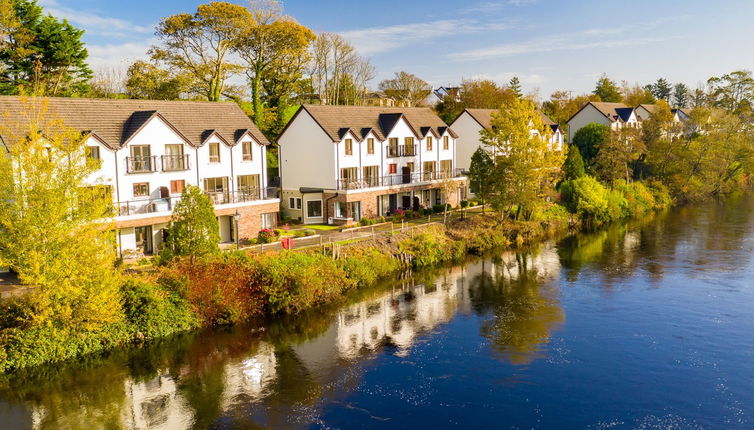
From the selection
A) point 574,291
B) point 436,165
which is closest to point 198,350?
point 574,291

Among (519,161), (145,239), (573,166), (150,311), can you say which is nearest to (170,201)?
(145,239)

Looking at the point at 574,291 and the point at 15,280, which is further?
the point at 574,291

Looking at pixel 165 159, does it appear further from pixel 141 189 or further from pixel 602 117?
pixel 602 117

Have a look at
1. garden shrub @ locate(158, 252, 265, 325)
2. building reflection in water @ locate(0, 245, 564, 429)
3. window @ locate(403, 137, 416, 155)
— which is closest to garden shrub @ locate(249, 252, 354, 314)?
garden shrub @ locate(158, 252, 265, 325)

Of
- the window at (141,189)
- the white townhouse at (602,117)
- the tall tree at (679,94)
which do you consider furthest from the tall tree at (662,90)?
the window at (141,189)

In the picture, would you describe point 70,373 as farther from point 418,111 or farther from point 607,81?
point 607,81

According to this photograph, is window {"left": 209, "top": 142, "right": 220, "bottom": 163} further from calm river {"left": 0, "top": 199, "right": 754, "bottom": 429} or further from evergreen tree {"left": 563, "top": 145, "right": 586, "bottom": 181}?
evergreen tree {"left": 563, "top": 145, "right": 586, "bottom": 181}
